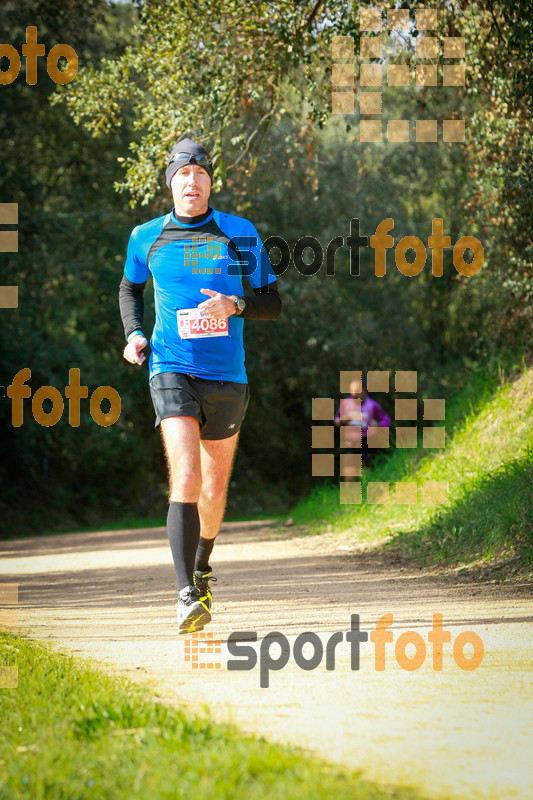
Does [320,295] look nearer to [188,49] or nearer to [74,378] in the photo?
[74,378]

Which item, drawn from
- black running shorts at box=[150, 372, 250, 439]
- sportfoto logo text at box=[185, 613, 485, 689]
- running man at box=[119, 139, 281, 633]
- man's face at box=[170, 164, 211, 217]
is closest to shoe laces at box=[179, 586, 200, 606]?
running man at box=[119, 139, 281, 633]

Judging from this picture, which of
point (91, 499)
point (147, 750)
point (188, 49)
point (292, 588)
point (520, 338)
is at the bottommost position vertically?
point (91, 499)

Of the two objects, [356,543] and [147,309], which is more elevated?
[147,309]

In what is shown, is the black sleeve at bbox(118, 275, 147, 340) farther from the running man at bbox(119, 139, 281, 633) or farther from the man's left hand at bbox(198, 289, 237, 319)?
the man's left hand at bbox(198, 289, 237, 319)

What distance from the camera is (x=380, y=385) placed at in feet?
65.7

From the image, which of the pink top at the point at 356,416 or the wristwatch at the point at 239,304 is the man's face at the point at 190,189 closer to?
the wristwatch at the point at 239,304

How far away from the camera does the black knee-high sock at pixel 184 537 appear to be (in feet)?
15.7

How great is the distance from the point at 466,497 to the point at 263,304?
4.49 meters

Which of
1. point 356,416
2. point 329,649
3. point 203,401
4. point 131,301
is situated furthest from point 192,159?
point 356,416

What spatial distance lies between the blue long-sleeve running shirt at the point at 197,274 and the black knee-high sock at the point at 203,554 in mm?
919

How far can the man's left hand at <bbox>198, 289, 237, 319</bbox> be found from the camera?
190 inches

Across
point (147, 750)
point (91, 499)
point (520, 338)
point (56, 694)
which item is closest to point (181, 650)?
point (56, 694)

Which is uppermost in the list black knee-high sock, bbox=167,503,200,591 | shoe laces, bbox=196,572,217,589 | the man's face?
the man's face

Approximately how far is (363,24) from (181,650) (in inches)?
264
